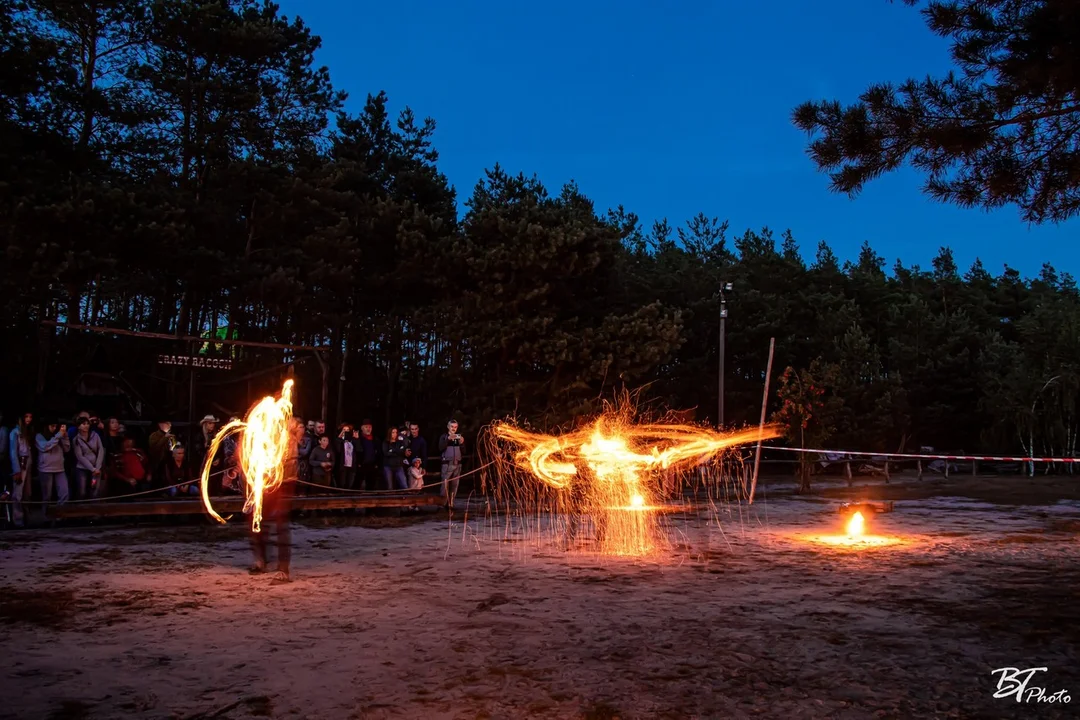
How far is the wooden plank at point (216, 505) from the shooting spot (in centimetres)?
1378

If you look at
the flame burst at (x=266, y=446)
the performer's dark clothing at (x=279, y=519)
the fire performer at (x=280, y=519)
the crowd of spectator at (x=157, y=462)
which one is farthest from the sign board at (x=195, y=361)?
the performer's dark clothing at (x=279, y=519)

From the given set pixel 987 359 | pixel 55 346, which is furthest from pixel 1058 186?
pixel 987 359

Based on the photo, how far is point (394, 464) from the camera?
19.0 meters

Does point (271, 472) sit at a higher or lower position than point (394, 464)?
higher

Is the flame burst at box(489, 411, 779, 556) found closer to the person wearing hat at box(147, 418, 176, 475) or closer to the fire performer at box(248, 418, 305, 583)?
the fire performer at box(248, 418, 305, 583)

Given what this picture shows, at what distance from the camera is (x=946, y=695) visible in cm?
546

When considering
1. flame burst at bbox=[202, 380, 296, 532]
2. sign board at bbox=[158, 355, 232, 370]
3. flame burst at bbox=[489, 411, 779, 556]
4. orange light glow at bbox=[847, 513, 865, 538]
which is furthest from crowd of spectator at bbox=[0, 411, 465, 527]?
orange light glow at bbox=[847, 513, 865, 538]

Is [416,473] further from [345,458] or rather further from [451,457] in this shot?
[345,458]

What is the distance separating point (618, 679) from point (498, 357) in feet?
64.1

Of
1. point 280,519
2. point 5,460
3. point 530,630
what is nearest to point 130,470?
point 5,460

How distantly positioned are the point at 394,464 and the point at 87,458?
6195 mm

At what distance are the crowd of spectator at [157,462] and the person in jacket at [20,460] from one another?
0.05 ft

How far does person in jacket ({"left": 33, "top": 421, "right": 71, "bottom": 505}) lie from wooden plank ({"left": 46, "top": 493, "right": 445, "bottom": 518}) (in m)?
0.84

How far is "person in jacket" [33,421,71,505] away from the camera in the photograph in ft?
47.6
